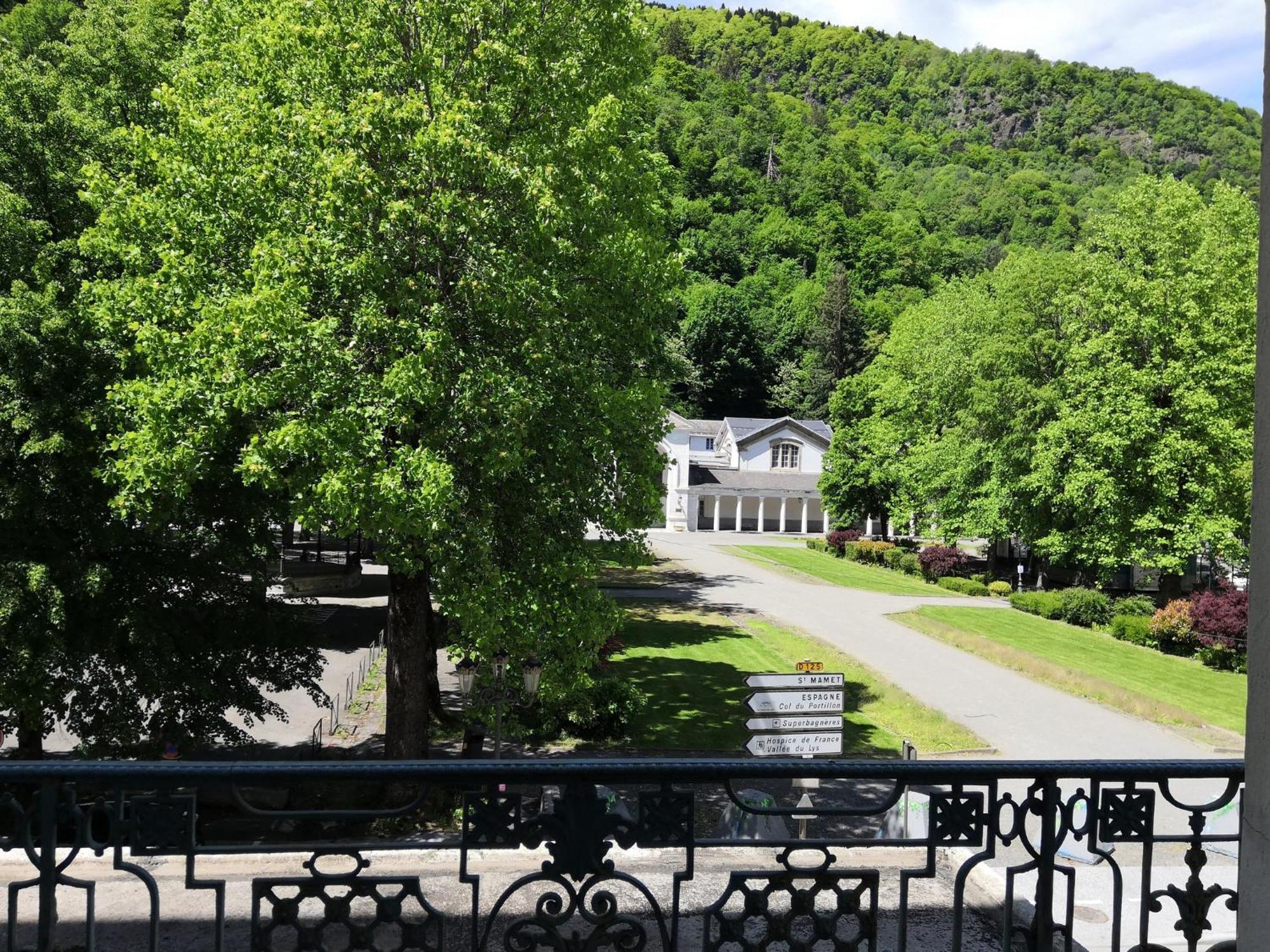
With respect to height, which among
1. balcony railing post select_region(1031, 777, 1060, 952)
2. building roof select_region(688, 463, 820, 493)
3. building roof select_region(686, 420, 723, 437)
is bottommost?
balcony railing post select_region(1031, 777, 1060, 952)

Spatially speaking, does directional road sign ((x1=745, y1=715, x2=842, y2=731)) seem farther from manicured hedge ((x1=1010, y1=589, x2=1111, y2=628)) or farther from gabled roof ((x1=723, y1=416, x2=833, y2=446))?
gabled roof ((x1=723, y1=416, x2=833, y2=446))

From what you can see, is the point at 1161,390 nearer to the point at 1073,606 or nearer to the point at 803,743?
the point at 1073,606

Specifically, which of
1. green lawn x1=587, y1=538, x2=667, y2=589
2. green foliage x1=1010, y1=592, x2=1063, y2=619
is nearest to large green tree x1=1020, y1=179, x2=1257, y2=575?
green foliage x1=1010, y1=592, x2=1063, y2=619

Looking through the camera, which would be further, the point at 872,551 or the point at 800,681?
the point at 872,551

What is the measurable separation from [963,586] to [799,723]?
113ft

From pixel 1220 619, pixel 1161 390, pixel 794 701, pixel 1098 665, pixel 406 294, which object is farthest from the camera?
pixel 1161 390

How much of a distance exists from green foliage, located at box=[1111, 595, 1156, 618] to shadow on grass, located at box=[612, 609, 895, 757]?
1596cm

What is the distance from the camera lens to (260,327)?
11.7 metres

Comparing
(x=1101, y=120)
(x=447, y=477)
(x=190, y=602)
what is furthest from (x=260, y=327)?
(x=1101, y=120)

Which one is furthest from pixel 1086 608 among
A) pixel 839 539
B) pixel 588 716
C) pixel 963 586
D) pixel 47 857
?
pixel 47 857

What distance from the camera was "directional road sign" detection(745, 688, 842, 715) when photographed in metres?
14.9

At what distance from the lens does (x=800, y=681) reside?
49.0 feet

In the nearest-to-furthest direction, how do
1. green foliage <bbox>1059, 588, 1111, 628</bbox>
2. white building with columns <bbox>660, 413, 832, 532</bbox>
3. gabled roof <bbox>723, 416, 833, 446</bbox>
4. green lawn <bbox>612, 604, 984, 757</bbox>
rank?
green lawn <bbox>612, 604, 984, 757</bbox> → green foliage <bbox>1059, 588, 1111, 628</bbox> → white building with columns <bbox>660, 413, 832, 532</bbox> → gabled roof <bbox>723, 416, 833, 446</bbox>

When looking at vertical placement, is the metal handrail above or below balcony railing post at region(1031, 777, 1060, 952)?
above
